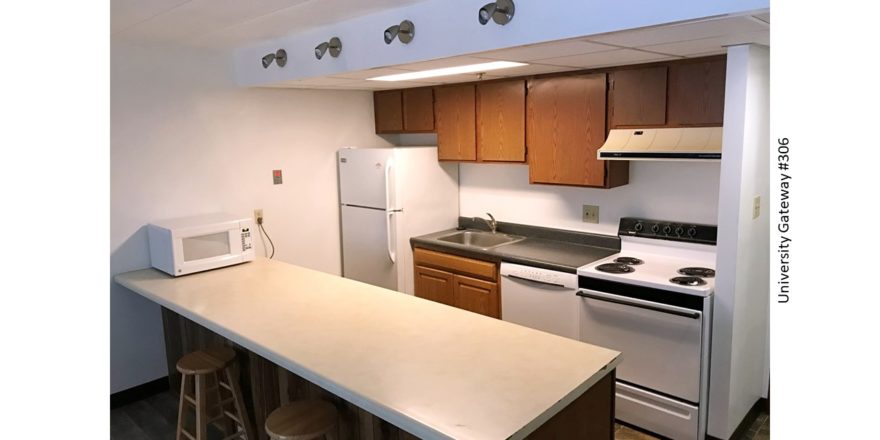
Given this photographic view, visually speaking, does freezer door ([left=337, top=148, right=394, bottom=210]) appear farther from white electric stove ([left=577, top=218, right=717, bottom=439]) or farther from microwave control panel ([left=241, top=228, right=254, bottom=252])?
white electric stove ([left=577, top=218, right=717, bottom=439])

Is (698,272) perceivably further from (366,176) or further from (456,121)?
(366,176)

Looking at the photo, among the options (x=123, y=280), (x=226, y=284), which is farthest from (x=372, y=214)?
(x=123, y=280)

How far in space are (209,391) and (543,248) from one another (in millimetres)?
2144

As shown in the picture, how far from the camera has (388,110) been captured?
4.46m

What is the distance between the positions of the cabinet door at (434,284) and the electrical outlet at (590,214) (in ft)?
3.23

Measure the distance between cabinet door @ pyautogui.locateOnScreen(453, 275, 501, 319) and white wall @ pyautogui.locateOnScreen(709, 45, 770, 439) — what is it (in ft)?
4.33

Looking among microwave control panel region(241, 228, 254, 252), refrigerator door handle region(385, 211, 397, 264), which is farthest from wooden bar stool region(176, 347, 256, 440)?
refrigerator door handle region(385, 211, 397, 264)

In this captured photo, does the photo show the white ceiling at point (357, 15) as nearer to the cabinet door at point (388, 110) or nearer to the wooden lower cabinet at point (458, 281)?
the cabinet door at point (388, 110)

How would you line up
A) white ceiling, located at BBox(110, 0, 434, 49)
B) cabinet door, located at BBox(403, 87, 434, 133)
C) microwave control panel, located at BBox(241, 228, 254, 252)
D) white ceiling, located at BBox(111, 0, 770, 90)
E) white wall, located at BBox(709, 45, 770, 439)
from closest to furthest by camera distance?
white ceiling, located at BBox(111, 0, 770, 90) → white ceiling, located at BBox(110, 0, 434, 49) → white wall, located at BBox(709, 45, 770, 439) → microwave control panel, located at BBox(241, 228, 254, 252) → cabinet door, located at BBox(403, 87, 434, 133)

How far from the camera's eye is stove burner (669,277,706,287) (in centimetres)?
271

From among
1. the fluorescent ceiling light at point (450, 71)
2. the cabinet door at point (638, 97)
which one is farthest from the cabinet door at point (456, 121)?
the cabinet door at point (638, 97)

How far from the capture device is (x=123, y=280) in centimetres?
317

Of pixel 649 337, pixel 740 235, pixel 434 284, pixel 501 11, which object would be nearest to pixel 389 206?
pixel 434 284

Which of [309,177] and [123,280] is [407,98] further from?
[123,280]
